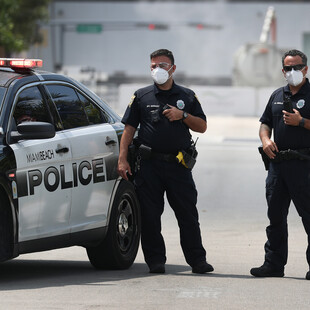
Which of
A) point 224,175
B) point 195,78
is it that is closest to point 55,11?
point 195,78

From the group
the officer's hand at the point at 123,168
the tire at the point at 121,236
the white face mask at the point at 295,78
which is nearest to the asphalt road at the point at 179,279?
the tire at the point at 121,236

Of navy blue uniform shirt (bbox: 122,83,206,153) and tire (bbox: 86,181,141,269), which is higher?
navy blue uniform shirt (bbox: 122,83,206,153)

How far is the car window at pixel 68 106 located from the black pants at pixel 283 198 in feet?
5.15

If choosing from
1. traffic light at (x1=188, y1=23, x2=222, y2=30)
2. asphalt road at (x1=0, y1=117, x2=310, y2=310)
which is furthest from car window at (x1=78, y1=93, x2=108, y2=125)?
traffic light at (x1=188, y1=23, x2=222, y2=30)

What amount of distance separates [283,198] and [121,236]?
1.40 m

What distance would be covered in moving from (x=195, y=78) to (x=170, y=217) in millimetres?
66033

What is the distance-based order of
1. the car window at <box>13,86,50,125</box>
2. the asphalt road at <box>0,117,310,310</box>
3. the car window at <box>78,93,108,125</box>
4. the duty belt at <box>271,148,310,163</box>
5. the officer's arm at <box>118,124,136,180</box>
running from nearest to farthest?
the asphalt road at <box>0,117,310,310</box>
the car window at <box>13,86,50,125</box>
the duty belt at <box>271,148,310,163</box>
the officer's arm at <box>118,124,136,180</box>
the car window at <box>78,93,108,125</box>

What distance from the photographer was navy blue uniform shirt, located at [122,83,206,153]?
327 inches

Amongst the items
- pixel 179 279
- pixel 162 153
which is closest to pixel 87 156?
pixel 162 153

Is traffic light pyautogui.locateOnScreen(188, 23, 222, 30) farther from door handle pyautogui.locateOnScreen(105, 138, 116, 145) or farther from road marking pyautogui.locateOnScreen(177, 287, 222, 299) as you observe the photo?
road marking pyautogui.locateOnScreen(177, 287, 222, 299)

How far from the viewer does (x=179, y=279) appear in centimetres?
810

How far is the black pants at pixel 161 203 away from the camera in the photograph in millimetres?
8422

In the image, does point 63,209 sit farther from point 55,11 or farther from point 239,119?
point 55,11

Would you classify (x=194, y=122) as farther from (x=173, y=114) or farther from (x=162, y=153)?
(x=162, y=153)
